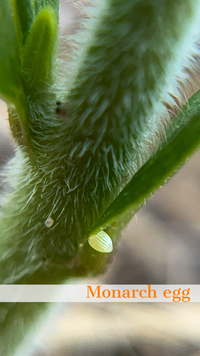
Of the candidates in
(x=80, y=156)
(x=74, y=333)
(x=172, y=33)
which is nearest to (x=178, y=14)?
(x=172, y=33)

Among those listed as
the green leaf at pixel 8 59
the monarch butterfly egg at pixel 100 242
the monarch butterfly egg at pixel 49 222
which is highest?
the green leaf at pixel 8 59

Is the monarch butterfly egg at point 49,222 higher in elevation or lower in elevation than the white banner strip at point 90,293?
higher

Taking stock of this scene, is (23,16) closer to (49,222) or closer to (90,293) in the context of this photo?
(49,222)

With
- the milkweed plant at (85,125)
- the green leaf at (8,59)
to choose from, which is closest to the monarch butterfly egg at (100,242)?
the milkweed plant at (85,125)

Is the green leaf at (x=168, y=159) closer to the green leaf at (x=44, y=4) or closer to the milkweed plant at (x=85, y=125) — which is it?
the milkweed plant at (x=85, y=125)

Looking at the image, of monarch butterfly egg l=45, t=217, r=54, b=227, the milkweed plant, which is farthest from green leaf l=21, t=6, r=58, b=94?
monarch butterfly egg l=45, t=217, r=54, b=227

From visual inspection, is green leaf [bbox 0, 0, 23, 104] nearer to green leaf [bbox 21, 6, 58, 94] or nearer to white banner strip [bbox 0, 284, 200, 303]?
green leaf [bbox 21, 6, 58, 94]

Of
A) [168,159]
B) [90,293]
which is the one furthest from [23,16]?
[90,293]
